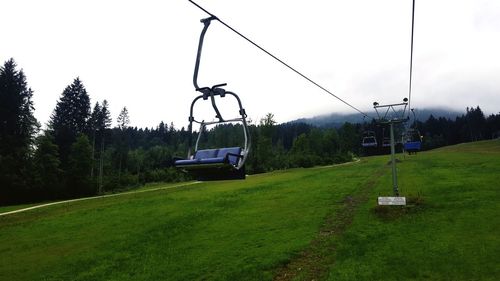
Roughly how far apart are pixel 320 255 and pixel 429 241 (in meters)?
7.09

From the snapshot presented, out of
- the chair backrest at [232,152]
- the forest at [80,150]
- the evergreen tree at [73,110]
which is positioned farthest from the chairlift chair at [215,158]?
the evergreen tree at [73,110]

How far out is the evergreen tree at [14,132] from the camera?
57.3m

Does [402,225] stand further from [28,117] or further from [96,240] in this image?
[28,117]

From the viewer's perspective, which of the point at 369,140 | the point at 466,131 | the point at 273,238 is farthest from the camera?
the point at 466,131

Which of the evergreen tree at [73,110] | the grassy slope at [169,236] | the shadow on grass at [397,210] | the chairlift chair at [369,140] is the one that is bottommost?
the grassy slope at [169,236]

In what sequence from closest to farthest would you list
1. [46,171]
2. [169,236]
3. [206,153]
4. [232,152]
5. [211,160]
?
[211,160] → [232,152] → [206,153] → [169,236] → [46,171]

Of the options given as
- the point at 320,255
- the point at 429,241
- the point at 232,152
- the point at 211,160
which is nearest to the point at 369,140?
the point at 429,241

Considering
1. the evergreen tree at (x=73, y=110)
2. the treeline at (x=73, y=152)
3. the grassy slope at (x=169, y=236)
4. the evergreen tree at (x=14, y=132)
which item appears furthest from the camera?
the evergreen tree at (x=73, y=110)

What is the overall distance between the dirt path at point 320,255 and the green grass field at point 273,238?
0.20 feet

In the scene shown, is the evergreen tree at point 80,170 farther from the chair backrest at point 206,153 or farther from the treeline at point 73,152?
the chair backrest at point 206,153

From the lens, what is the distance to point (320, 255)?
75.8ft

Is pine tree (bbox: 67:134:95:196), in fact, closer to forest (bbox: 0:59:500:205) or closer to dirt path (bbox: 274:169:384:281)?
forest (bbox: 0:59:500:205)

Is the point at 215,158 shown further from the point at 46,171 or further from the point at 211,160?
the point at 46,171

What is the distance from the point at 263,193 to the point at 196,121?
120 feet
